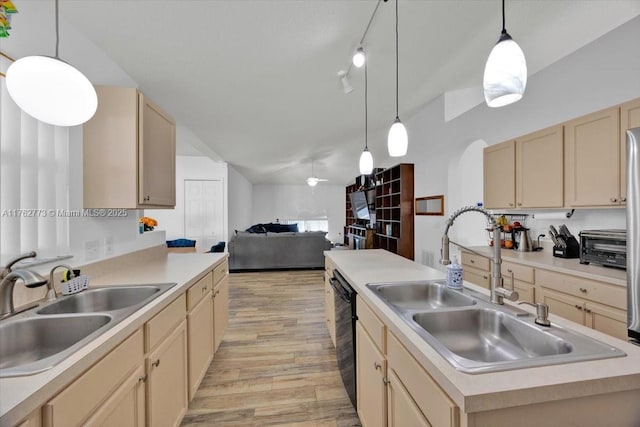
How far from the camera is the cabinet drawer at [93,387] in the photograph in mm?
709

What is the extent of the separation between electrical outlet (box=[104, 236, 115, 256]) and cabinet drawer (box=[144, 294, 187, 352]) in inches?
34.5

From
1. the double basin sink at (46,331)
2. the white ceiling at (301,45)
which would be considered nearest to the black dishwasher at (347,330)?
the double basin sink at (46,331)

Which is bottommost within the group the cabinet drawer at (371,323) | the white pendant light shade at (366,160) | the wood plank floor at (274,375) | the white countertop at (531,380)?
the wood plank floor at (274,375)

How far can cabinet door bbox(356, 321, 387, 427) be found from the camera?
3.77ft

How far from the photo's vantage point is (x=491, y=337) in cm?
106

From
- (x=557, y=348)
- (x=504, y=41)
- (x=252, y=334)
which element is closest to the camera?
(x=557, y=348)

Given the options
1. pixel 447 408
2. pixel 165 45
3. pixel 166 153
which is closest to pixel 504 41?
pixel 447 408

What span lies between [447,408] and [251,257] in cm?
534

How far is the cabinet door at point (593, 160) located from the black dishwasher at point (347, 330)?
2.00 m

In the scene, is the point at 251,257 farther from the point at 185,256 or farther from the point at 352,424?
the point at 352,424

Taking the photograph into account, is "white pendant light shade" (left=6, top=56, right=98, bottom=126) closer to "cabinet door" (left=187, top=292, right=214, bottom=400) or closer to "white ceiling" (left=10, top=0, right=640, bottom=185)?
"white ceiling" (left=10, top=0, right=640, bottom=185)

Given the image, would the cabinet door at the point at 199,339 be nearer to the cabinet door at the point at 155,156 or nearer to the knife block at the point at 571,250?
the cabinet door at the point at 155,156

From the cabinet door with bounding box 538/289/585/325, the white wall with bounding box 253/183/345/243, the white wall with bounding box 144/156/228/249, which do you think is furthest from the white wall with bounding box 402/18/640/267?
the white wall with bounding box 253/183/345/243

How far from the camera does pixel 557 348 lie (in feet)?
2.74
